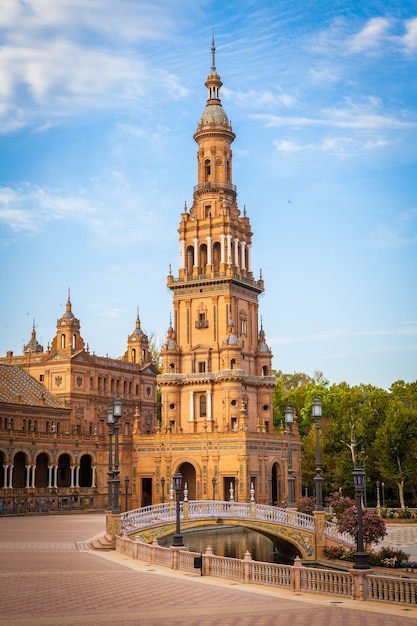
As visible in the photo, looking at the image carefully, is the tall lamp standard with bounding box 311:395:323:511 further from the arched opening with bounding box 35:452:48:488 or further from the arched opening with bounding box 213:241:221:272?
the arched opening with bounding box 213:241:221:272

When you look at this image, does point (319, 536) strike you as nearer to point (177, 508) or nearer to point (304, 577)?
point (177, 508)

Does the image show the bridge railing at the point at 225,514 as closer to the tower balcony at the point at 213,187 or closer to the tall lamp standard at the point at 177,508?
the tall lamp standard at the point at 177,508

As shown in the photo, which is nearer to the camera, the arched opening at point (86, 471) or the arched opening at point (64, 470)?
the arched opening at point (64, 470)

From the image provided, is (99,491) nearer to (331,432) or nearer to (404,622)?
(331,432)

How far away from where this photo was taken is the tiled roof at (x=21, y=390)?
8189cm

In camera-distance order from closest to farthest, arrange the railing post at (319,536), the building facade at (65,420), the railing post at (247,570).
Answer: the railing post at (247,570)
the railing post at (319,536)
the building facade at (65,420)

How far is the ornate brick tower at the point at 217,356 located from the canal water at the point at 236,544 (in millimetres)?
10605

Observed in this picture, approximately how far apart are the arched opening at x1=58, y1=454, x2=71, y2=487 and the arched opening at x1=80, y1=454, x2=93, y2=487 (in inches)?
103

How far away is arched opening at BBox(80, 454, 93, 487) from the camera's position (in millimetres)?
88625

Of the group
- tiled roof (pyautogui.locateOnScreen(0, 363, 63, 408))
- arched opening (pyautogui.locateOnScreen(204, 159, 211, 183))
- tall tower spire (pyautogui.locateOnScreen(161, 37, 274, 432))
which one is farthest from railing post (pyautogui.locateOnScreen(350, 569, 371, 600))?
arched opening (pyautogui.locateOnScreen(204, 159, 211, 183))

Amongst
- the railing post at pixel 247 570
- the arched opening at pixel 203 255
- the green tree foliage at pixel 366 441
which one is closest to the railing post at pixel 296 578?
the railing post at pixel 247 570

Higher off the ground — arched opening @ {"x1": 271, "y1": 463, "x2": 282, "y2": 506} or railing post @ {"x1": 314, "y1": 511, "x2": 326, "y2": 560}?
arched opening @ {"x1": 271, "y1": 463, "x2": 282, "y2": 506}

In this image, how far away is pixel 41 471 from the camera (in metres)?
83.1

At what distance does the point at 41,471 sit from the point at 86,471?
7.24 m
